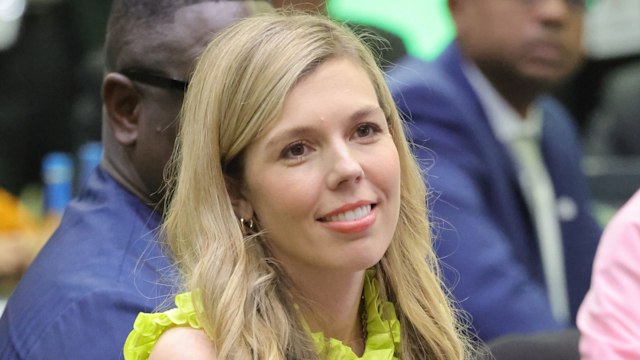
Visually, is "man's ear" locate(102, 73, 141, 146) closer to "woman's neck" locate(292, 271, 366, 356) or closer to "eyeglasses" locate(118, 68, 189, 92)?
"eyeglasses" locate(118, 68, 189, 92)

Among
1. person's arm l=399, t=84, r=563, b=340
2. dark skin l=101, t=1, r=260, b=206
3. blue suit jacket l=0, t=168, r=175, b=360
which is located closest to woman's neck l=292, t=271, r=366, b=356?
blue suit jacket l=0, t=168, r=175, b=360

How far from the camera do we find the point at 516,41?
11.6ft

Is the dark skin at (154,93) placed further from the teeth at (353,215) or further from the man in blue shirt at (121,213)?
the teeth at (353,215)

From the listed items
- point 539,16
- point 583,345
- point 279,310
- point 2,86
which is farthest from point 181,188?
point 2,86

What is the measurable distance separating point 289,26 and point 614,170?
305cm

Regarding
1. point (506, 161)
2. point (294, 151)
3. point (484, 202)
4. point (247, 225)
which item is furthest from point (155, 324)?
point (506, 161)

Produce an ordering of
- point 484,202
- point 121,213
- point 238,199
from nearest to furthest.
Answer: point 238,199
point 121,213
point 484,202

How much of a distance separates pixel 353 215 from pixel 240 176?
180 mm

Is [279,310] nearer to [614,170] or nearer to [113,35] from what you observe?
[113,35]

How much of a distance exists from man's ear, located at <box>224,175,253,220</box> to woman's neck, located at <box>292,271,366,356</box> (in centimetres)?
12

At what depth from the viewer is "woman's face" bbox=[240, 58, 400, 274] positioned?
1776 millimetres

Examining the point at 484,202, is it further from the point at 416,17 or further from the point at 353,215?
the point at 416,17

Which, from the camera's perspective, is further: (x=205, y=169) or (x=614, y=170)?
(x=614, y=170)

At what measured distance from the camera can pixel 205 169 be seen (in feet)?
6.08
